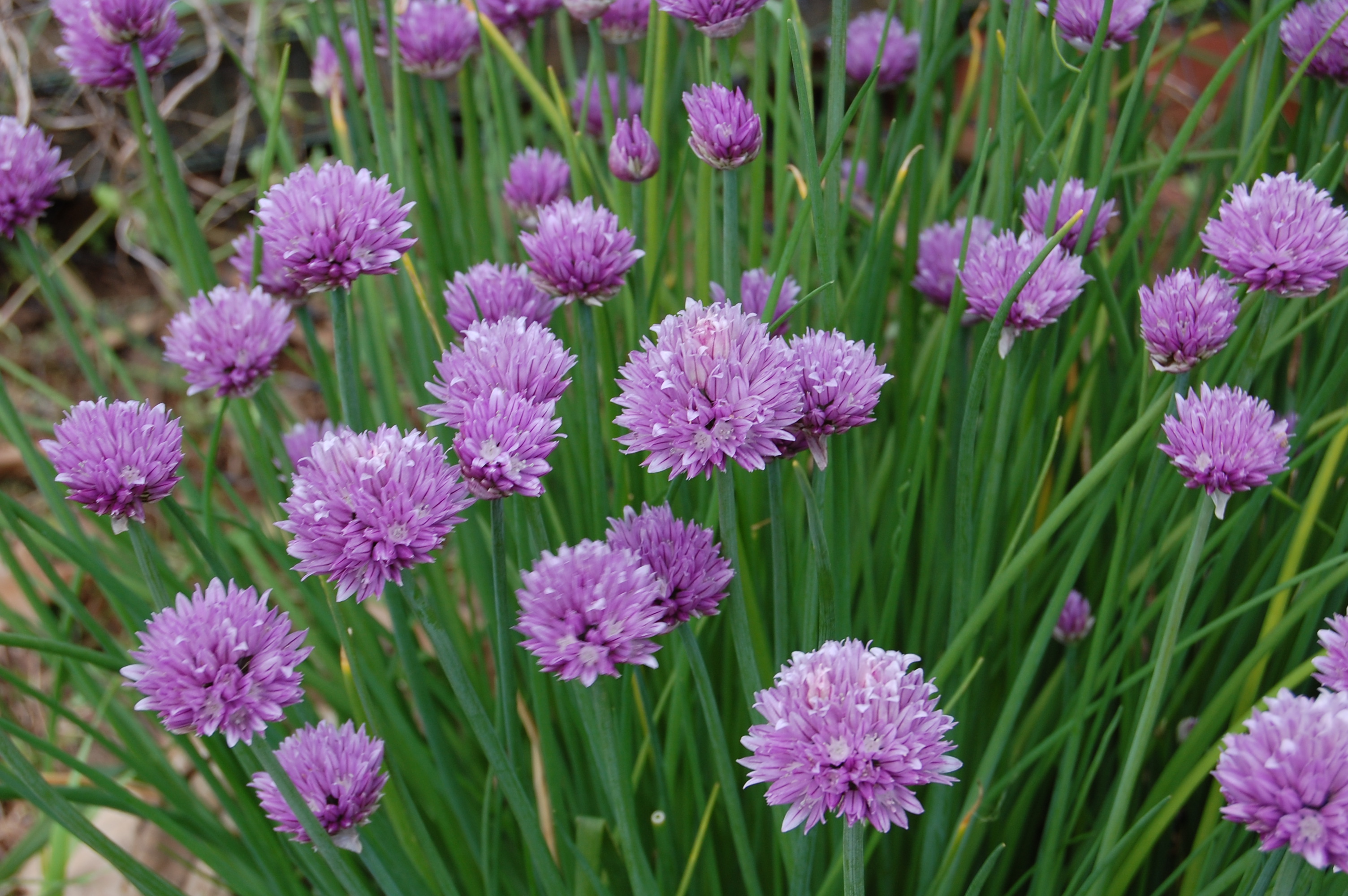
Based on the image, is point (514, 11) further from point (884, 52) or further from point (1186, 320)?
point (1186, 320)

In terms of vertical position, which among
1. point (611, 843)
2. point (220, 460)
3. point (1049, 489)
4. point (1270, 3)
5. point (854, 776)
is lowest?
point (220, 460)

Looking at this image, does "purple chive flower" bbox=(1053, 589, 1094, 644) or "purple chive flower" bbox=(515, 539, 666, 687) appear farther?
"purple chive flower" bbox=(1053, 589, 1094, 644)

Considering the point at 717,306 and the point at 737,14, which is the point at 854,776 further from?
the point at 737,14

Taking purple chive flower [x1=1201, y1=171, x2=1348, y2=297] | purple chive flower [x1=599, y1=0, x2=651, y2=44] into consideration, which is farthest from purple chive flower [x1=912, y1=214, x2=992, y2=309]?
purple chive flower [x1=599, y1=0, x2=651, y2=44]

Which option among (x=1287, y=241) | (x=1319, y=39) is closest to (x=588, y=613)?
(x=1287, y=241)

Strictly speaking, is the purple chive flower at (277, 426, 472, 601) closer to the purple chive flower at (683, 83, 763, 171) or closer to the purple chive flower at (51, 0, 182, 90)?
the purple chive flower at (683, 83, 763, 171)

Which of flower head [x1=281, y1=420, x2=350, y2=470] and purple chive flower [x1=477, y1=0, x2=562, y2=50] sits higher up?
purple chive flower [x1=477, y1=0, x2=562, y2=50]

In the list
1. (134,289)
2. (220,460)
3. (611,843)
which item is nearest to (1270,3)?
(611,843)
